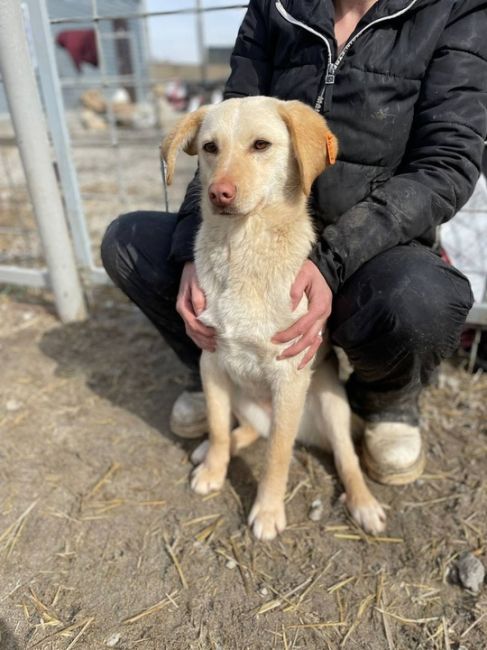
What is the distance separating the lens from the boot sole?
182cm

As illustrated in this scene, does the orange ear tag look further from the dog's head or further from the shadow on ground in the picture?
the shadow on ground

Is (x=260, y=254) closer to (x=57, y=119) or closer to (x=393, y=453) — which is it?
(x=393, y=453)

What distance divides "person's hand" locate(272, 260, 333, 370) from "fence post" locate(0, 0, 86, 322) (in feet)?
5.28

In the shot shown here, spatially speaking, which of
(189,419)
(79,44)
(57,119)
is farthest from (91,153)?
(189,419)

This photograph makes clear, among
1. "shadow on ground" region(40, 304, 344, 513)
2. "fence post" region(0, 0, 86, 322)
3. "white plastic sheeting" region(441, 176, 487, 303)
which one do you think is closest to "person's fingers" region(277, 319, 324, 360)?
"shadow on ground" region(40, 304, 344, 513)

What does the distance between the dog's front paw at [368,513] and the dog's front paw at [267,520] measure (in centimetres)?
25

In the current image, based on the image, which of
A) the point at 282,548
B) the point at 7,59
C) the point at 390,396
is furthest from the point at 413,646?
the point at 7,59

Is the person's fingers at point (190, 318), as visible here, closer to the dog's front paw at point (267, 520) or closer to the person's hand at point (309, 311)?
the person's hand at point (309, 311)

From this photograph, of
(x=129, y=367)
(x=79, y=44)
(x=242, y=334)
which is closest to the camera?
(x=242, y=334)

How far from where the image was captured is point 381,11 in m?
1.50

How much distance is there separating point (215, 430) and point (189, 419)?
0.28 m

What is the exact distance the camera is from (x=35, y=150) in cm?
235

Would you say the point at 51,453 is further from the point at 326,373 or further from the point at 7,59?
the point at 7,59

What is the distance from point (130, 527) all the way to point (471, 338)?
1865mm
